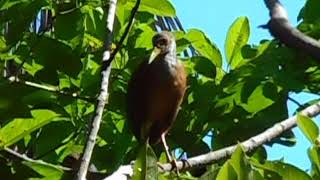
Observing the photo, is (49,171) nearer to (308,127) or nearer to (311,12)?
(308,127)

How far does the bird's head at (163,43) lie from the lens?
3.19m

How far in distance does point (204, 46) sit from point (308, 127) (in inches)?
59.4

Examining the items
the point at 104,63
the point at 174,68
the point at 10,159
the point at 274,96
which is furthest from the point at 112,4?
the point at 174,68

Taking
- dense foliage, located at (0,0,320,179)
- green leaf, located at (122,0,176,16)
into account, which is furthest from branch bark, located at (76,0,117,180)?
green leaf, located at (122,0,176,16)

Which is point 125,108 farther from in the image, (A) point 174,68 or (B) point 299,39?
(B) point 299,39

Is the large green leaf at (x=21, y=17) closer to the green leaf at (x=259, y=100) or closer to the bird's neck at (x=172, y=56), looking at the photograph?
the bird's neck at (x=172, y=56)

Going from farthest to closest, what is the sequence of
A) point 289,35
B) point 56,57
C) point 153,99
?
point 153,99 < point 56,57 < point 289,35

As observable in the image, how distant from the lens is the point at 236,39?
10.6 ft

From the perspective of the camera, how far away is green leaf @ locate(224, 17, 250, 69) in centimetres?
320

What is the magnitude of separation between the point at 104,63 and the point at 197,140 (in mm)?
1061

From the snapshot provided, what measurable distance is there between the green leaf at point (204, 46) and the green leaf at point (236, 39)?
0.04m

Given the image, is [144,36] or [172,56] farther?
[172,56]

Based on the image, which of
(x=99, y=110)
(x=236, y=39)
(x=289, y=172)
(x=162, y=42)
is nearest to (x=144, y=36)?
(x=162, y=42)

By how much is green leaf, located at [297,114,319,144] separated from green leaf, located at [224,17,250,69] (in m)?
1.52
